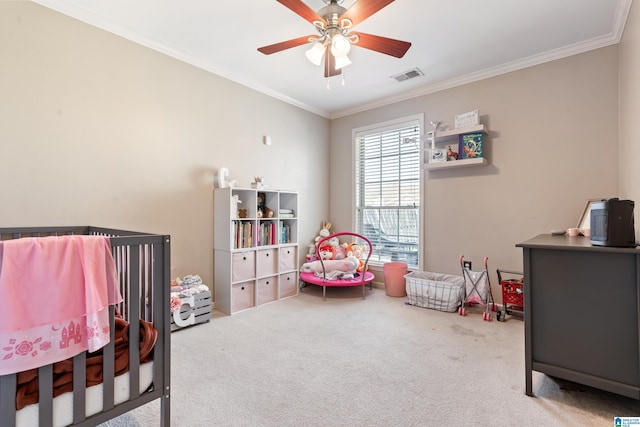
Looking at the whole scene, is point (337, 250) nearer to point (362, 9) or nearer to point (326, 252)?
point (326, 252)

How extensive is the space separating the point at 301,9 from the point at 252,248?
7.61ft

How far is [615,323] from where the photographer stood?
59.6 inches

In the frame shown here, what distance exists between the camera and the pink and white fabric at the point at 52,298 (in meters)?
0.98

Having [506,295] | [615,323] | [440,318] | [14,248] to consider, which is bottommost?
[440,318]

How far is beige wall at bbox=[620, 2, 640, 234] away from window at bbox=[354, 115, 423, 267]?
1869mm

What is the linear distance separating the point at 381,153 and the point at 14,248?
3.99 metres

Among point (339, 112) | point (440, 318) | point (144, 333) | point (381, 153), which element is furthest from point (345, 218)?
point (144, 333)

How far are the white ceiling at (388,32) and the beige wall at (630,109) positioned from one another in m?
0.25

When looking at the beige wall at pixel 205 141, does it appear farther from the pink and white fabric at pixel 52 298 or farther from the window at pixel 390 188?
the pink and white fabric at pixel 52 298

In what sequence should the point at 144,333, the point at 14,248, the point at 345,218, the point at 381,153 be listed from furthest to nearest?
the point at 345,218
the point at 381,153
the point at 144,333
the point at 14,248

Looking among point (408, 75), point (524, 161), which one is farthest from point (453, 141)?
point (408, 75)

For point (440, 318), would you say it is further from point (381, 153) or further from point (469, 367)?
point (381, 153)

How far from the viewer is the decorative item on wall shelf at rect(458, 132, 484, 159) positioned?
3.34 metres

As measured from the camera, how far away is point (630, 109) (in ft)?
7.43
